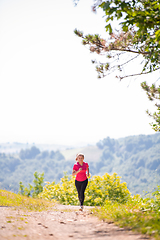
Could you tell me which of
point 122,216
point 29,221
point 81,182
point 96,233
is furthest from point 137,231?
point 81,182

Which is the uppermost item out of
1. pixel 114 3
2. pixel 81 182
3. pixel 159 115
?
pixel 114 3

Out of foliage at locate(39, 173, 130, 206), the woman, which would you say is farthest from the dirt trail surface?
foliage at locate(39, 173, 130, 206)

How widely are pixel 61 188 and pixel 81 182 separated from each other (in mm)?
8485

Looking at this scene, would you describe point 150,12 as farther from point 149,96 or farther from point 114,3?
point 149,96

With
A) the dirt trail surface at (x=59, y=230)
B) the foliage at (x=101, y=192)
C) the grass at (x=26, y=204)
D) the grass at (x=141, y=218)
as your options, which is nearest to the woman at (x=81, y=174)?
the grass at (x=141, y=218)

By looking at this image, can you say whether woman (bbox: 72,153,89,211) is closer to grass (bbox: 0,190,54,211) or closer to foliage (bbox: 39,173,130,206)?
grass (bbox: 0,190,54,211)

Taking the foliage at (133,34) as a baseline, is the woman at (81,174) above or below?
below

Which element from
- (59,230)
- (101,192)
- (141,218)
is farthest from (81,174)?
(101,192)

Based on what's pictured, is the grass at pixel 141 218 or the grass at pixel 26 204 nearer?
the grass at pixel 141 218

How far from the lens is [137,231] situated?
482 cm

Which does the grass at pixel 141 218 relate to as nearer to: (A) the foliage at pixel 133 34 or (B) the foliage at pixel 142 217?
(B) the foliage at pixel 142 217

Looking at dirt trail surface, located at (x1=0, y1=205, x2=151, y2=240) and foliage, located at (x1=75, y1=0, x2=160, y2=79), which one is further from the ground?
foliage, located at (x1=75, y1=0, x2=160, y2=79)

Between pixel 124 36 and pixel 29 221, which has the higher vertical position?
pixel 124 36

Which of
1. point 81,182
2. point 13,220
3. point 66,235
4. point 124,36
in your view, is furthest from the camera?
point 81,182
